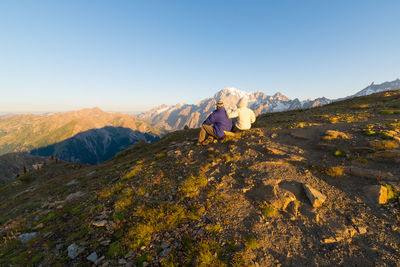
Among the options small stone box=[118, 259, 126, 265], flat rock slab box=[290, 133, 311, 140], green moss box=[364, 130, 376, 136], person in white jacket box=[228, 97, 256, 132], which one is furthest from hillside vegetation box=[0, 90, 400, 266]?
person in white jacket box=[228, 97, 256, 132]

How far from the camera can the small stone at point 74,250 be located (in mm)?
6118

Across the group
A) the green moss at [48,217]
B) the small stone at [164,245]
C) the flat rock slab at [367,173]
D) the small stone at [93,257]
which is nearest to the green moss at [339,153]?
the flat rock slab at [367,173]

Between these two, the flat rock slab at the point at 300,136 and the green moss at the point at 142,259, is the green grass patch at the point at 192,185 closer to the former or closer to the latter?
the green moss at the point at 142,259

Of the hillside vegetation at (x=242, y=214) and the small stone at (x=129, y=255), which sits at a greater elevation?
the hillside vegetation at (x=242, y=214)

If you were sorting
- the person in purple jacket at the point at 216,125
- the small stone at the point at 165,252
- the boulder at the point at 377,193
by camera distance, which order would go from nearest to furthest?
the small stone at the point at 165,252, the boulder at the point at 377,193, the person in purple jacket at the point at 216,125

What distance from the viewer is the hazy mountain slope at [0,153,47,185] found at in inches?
3354

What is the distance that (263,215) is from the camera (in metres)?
6.75

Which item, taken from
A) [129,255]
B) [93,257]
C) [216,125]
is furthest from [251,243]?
[216,125]

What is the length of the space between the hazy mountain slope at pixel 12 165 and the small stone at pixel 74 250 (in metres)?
113

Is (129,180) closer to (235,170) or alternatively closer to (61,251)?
(61,251)

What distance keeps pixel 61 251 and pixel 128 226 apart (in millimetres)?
2630

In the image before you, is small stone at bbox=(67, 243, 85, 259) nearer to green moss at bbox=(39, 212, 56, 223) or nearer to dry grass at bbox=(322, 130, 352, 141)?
green moss at bbox=(39, 212, 56, 223)

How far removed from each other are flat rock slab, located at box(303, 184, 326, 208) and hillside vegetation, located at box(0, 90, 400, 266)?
1.7 inches

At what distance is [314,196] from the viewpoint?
6.97 metres
